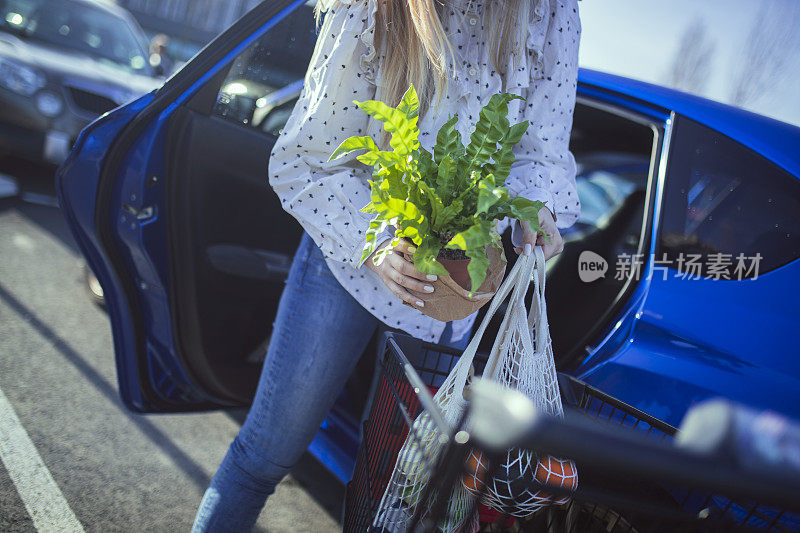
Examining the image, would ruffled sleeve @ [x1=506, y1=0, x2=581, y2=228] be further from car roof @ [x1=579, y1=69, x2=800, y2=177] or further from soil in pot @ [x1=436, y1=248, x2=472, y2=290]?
car roof @ [x1=579, y1=69, x2=800, y2=177]

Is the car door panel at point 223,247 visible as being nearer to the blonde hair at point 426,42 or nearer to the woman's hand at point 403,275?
the blonde hair at point 426,42

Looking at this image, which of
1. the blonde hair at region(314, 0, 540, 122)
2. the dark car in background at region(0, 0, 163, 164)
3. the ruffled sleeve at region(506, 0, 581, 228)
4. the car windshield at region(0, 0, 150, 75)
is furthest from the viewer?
the car windshield at region(0, 0, 150, 75)

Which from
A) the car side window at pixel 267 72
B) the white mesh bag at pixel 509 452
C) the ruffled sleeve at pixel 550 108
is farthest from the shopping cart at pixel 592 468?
the car side window at pixel 267 72

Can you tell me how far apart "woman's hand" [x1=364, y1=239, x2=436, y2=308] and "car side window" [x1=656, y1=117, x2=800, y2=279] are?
35.1 inches

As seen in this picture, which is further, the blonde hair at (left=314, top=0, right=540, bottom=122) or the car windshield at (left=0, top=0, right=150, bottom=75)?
the car windshield at (left=0, top=0, right=150, bottom=75)

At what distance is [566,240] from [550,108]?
0.89m

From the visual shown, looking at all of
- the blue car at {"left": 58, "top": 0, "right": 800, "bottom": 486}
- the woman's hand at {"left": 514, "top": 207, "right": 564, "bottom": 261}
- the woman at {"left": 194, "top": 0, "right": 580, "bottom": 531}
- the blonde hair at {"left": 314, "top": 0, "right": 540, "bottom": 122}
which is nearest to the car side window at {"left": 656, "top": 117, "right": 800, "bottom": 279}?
the blue car at {"left": 58, "top": 0, "right": 800, "bottom": 486}

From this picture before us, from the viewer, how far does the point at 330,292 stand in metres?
1.42

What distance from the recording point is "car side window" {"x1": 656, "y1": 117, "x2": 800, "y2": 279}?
1516mm

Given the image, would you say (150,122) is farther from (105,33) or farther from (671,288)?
(105,33)

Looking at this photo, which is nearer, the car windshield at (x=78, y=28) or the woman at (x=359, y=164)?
the woman at (x=359, y=164)

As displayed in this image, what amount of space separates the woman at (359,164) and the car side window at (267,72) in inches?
30.1

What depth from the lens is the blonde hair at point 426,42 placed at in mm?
1233

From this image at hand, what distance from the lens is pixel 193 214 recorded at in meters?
2.09
